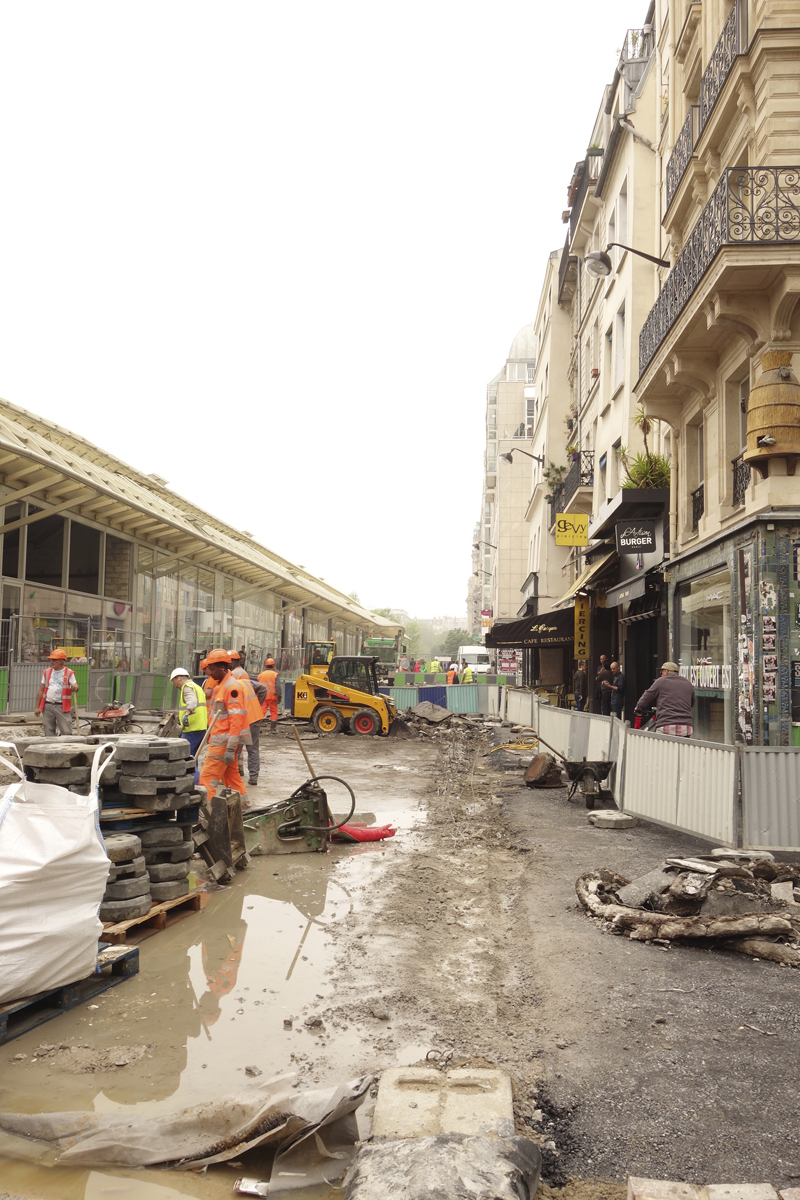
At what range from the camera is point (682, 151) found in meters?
15.0

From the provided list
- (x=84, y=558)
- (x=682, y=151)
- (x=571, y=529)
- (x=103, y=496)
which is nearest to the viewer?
(x=682, y=151)

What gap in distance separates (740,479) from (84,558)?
14340 mm

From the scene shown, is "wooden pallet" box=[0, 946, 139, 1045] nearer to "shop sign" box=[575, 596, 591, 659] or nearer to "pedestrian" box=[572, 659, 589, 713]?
"pedestrian" box=[572, 659, 589, 713]

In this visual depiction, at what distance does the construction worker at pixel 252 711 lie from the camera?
29.0 ft

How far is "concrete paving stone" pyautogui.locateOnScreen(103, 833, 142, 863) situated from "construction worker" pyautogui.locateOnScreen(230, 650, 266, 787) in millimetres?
2921

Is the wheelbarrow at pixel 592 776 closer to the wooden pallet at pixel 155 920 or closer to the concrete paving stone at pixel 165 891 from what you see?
the wooden pallet at pixel 155 920

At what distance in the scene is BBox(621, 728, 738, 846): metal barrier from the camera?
7.61m

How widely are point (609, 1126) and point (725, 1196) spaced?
0.74 meters

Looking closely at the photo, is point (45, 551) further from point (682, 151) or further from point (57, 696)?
point (682, 151)

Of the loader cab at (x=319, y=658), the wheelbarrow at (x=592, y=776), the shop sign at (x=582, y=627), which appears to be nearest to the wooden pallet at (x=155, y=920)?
the wheelbarrow at (x=592, y=776)

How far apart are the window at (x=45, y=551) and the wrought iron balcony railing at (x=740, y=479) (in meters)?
13.1

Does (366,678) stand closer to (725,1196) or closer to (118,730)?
(118,730)

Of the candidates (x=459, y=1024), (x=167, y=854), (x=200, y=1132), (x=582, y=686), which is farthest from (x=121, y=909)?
(x=582, y=686)

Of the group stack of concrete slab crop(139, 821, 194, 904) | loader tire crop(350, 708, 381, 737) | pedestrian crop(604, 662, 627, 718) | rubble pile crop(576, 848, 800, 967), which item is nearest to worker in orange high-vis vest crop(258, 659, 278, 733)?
loader tire crop(350, 708, 381, 737)
